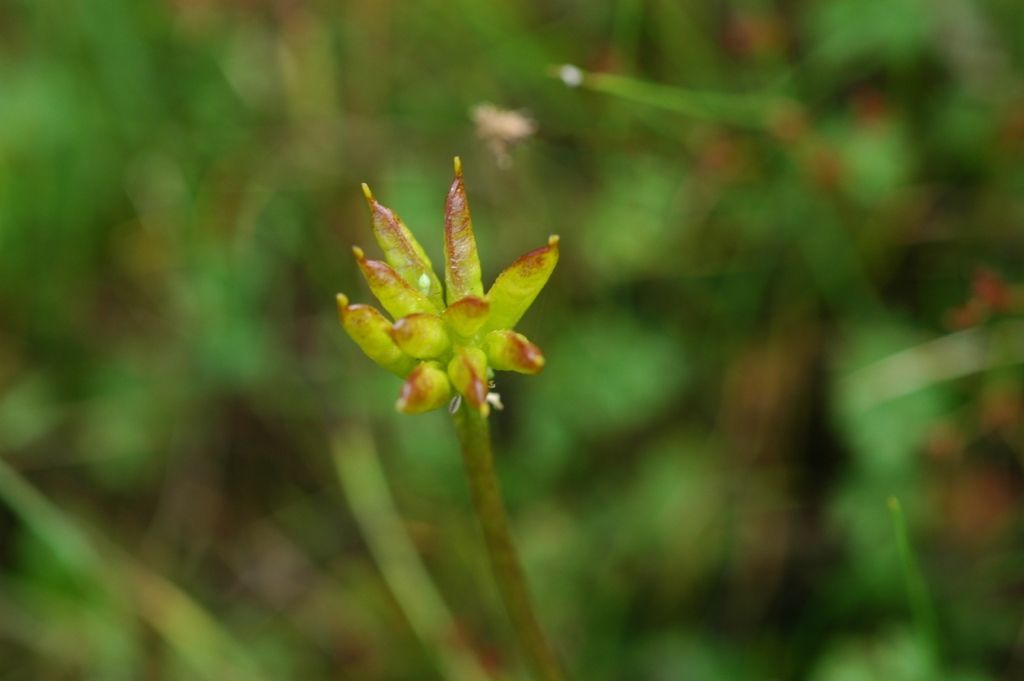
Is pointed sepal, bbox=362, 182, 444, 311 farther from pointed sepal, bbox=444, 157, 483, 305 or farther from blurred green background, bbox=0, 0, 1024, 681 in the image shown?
blurred green background, bbox=0, 0, 1024, 681

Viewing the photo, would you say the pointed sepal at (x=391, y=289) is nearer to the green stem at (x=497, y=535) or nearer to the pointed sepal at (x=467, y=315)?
the pointed sepal at (x=467, y=315)

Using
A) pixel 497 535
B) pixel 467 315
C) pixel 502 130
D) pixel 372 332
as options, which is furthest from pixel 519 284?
pixel 502 130

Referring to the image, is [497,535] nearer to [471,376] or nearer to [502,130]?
[471,376]

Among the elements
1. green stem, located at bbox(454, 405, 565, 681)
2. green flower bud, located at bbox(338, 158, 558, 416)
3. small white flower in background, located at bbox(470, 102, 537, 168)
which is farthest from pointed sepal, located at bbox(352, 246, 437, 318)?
small white flower in background, located at bbox(470, 102, 537, 168)

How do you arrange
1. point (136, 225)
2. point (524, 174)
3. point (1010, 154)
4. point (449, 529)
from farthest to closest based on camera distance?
point (136, 225)
point (524, 174)
point (449, 529)
point (1010, 154)

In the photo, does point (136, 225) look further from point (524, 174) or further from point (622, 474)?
point (622, 474)

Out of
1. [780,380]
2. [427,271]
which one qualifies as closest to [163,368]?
[780,380]
